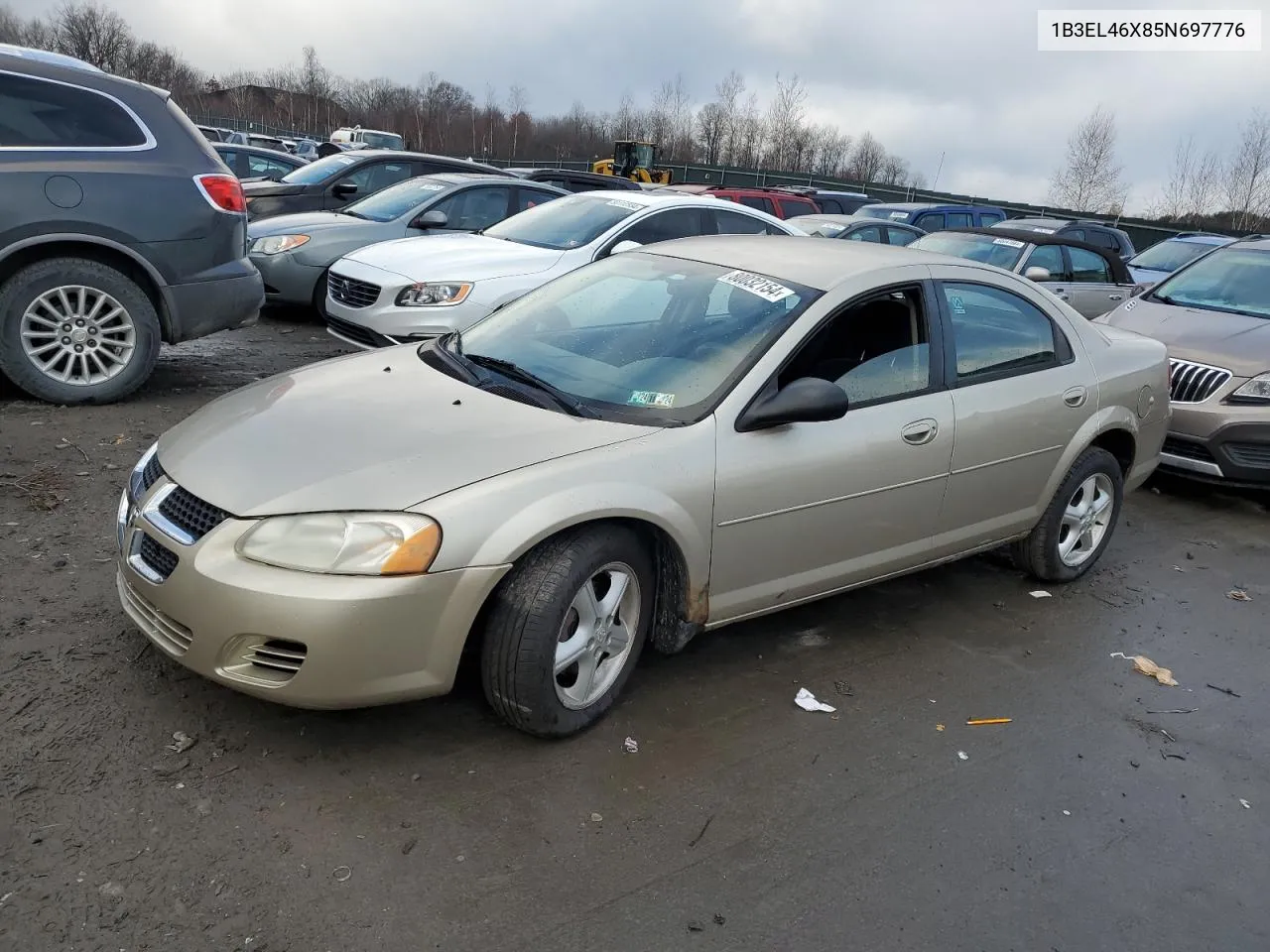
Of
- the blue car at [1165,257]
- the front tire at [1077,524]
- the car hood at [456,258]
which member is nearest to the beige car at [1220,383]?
the front tire at [1077,524]

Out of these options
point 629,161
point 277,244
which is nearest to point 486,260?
point 277,244

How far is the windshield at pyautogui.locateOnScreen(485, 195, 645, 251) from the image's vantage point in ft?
27.8

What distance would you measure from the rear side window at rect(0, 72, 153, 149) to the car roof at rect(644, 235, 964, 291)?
3.66 meters

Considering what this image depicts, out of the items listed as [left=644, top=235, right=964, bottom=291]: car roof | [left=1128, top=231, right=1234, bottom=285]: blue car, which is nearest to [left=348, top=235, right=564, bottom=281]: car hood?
[left=644, top=235, right=964, bottom=291]: car roof

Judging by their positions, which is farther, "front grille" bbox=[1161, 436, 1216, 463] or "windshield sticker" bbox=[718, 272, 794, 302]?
"front grille" bbox=[1161, 436, 1216, 463]

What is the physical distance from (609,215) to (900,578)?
188 inches

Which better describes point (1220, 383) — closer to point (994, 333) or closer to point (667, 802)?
point (994, 333)

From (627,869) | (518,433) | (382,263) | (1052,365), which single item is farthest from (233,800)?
(382,263)

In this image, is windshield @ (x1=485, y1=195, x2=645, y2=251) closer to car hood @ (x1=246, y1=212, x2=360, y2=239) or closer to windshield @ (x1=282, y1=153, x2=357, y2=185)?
car hood @ (x1=246, y1=212, x2=360, y2=239)

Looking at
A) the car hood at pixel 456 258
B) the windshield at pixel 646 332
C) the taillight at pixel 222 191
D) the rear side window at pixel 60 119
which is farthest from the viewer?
the car hood at pixel 456 258

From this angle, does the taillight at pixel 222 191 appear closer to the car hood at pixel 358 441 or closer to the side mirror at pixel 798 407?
the car hood at pixel 358 441

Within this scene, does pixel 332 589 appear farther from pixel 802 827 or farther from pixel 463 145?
pixel 463 145

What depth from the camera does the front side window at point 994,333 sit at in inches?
173

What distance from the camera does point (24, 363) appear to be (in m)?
6.09
